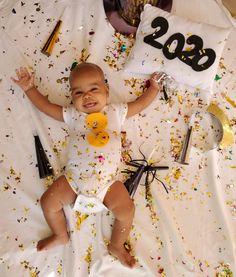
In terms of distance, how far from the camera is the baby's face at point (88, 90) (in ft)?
4.76

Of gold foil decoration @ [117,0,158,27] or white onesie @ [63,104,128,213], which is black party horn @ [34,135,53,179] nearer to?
white onesie @ [63,104,128,213]

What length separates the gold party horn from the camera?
165 centimetres

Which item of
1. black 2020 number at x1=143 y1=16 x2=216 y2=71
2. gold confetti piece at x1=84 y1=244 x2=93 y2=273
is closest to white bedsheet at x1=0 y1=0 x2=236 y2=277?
gold confetti piece at x1=84 y1=244 x2=93 y2=273

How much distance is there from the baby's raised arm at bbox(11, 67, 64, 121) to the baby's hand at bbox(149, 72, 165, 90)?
390mm

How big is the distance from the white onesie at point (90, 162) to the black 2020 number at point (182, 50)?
33cm

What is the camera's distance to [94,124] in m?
1.49

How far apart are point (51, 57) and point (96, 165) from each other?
542 millimetres

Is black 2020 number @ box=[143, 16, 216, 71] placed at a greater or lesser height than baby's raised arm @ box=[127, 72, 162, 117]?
greater

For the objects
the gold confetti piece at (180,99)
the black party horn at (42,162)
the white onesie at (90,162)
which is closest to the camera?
the white onesie at (90,162)

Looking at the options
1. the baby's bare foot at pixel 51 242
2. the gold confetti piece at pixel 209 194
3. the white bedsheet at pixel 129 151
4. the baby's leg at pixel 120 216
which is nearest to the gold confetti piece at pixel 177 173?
the white bedsheet at pixel 129 151

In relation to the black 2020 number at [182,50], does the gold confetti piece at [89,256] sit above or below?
below

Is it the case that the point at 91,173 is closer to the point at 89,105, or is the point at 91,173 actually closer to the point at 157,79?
the point at 89,105

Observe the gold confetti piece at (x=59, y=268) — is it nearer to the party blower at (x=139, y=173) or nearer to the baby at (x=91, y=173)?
the baby at (x=91, y=173)

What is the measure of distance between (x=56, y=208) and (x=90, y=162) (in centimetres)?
21
